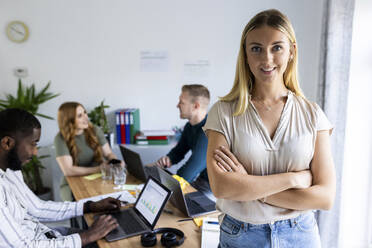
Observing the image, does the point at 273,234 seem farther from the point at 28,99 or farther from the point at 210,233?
the point at 28,99

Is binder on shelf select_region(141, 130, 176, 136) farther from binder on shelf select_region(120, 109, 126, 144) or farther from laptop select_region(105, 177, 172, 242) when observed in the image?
laptop select_region(105, 177, 172, 242)

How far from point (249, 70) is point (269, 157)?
0.36m

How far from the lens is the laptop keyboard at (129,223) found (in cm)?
161

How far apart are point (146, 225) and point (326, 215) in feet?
6.08

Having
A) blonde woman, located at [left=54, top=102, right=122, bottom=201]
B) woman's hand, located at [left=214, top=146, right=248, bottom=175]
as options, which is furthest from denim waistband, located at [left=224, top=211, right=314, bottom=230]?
blonde woman, located at [left=54, top=102, right=122, bottom=201]

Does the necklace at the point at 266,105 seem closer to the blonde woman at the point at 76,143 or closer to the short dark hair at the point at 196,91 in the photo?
the short dark hair at the point at 196,91

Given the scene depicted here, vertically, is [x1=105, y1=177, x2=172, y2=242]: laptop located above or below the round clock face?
below

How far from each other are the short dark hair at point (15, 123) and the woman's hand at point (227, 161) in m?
1.01

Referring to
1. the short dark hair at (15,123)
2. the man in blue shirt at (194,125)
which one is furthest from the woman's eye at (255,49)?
the man in blue shirt at (194,125)

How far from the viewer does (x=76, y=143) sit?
2895 millimetres

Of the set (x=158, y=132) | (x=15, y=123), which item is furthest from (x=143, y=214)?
(x=158, y=132)

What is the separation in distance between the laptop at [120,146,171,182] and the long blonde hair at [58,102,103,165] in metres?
0.52

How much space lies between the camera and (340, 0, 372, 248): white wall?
2.57m

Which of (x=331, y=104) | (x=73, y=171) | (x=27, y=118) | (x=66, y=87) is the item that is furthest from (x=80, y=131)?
(x=331, y=104)
